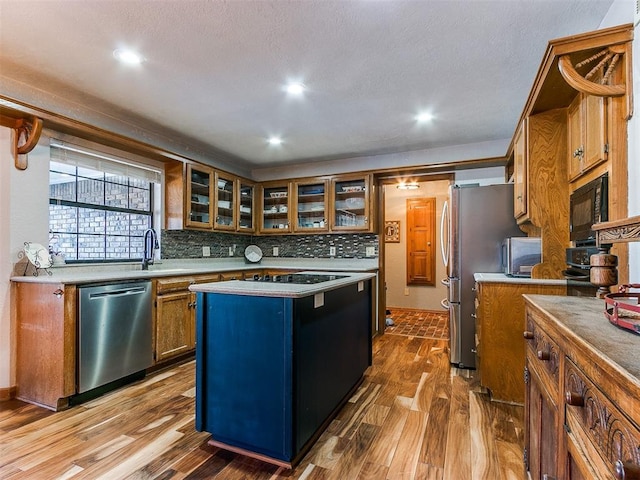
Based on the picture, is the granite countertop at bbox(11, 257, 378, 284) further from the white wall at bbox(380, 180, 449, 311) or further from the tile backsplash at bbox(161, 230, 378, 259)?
the white wall at bbox(380, 180, 449, 311)

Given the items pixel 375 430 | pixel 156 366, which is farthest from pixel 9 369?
pixel 375 430

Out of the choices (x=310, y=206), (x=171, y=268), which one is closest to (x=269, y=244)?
(x=310, y=206)

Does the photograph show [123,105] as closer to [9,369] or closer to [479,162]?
[9,369]

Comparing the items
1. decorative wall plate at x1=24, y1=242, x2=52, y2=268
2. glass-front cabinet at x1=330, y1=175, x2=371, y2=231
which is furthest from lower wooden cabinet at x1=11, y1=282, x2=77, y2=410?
glass-front cabinet at x1=330, y1=175, x2=371, y2=231

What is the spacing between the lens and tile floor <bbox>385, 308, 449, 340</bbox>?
4.40m

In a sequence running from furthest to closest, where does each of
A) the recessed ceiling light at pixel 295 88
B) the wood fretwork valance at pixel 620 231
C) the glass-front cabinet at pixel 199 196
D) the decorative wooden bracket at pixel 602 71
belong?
1. the glass-front cabinet at pixel 199 196
2. the recessed ceiling light at pixel 295 88
3. the decorative wooden bracket at pixel 602 71
4. the wood fretwork valance at pixel 620 231

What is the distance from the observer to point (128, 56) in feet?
6.83

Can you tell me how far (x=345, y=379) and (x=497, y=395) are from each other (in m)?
1.12

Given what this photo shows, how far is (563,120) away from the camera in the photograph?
2.24 meters

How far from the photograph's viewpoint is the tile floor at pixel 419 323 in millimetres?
4402

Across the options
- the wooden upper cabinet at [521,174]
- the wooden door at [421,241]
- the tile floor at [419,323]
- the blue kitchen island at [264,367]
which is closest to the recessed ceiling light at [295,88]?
the blue kitchen island at [264,367]

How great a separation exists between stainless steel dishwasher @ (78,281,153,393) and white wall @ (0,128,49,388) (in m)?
0.61

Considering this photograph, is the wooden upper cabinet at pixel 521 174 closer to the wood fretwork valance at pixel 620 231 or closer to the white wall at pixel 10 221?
the wood fretwork valance at pixel 620 231

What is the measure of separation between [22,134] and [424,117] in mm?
3260
